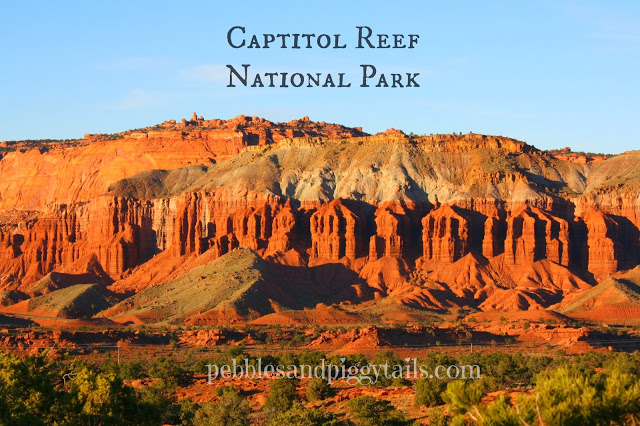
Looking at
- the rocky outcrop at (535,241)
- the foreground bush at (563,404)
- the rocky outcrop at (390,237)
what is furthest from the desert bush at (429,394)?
the rocky outcrop at (390,237)

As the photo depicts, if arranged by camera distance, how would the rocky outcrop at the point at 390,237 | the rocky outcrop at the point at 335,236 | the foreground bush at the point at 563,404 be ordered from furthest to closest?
the rocky outcrop at the point at 335,236, the rocky outcrop at the point at 390,237, the foreground bush at the point at 563,404

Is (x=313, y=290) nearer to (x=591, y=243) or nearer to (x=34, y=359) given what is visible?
(x=591, y=243)

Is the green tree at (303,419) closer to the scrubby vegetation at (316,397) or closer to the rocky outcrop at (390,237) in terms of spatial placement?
the scrubby vegetation at (316,397)

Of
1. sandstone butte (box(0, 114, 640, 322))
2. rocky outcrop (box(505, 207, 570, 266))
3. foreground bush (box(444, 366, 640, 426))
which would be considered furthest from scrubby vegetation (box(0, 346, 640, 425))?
rocky outcrop (box(505, 207, 570, 266))

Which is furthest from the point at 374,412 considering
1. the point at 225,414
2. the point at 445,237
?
the point at 445,237

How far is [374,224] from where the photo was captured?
5546 inches

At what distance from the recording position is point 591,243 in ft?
438

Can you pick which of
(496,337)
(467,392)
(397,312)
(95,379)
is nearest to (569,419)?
(467,392)

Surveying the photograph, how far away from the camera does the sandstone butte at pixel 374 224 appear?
431 feet

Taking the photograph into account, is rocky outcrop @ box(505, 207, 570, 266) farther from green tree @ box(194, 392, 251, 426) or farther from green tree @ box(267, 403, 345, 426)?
green tree @ box(267, 403, 345, 426)

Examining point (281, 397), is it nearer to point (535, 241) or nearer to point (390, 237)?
point (390, 237)

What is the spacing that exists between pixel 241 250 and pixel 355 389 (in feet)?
257

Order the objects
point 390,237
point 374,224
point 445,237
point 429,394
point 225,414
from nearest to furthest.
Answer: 1. point 225,414
2. point 429,394
3. point 445,237
4. point 390,237
5. point 374,224

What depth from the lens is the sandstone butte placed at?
131375 mm
